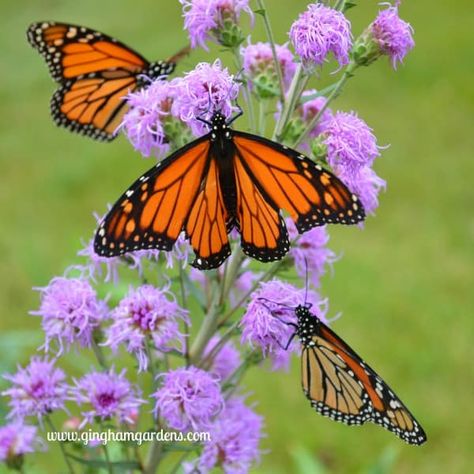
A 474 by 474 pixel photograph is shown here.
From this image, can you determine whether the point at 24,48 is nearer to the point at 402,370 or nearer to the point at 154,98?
the point at 402,370

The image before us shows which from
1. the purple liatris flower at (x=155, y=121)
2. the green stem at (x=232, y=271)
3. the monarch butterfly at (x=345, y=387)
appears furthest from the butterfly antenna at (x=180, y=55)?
the monarch butterfly at (x=345, y=387)

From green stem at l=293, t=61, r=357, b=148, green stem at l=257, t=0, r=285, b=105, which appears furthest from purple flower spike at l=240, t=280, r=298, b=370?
green stem at l=257, t=0, r=285, b=105

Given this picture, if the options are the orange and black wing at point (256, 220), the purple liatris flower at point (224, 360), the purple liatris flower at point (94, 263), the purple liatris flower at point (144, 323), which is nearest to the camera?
the orange and black wing at point (256, 220)

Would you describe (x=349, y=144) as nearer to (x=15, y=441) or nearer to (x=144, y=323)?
(x=144, y=323)

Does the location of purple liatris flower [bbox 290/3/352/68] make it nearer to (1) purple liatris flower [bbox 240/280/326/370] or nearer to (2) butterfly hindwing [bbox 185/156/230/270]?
(2) butterfly hindwing [bbox 185/156/230/270]

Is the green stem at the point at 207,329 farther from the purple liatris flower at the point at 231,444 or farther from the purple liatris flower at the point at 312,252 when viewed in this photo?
the purple liatris flower at the point at 312,252

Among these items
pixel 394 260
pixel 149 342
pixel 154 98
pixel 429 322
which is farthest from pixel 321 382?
pixel 394 260
